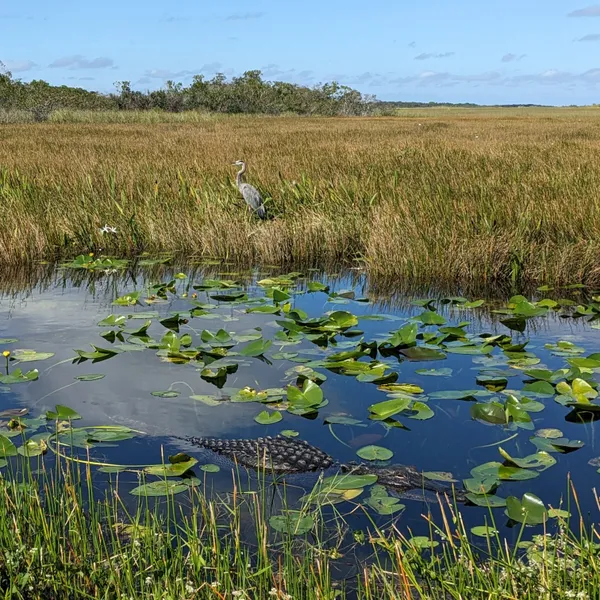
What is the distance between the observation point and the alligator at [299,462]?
268cm

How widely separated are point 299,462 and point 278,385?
99 cm

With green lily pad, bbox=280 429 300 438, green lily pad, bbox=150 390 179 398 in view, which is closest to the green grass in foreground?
green lily pad, bbox=280 429 300 438

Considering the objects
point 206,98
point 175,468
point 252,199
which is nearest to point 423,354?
point 175,468

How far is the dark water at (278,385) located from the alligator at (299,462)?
8 centimetres

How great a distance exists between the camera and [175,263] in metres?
6.83

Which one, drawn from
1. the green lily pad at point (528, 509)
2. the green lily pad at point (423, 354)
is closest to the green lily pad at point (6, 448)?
the green lily pad at point (528, 509)

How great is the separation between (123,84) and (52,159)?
118 ft

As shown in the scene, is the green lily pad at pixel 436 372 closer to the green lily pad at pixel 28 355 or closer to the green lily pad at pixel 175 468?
the green lily pad at pixel 175 468

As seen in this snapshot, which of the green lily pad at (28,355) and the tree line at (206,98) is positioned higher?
the tree line at (206,98)

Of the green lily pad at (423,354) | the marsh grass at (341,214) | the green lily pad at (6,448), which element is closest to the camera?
the green lily pad at (6,448)

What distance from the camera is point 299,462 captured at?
2.81 m

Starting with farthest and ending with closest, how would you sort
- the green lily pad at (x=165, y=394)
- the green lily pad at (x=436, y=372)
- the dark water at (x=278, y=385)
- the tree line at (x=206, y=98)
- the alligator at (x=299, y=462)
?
the tree line at (x=206, y=98) < the green lily pad at (x=436, y=372) < the green lily pad at (x=165, y=394) < the dark water at (x=278, y=385) < the alligator at (x=299, y=462)

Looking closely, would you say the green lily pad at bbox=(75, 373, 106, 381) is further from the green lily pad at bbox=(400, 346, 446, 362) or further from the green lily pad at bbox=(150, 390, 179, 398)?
the green lily pad at bbox=(400, 346, 446, 362)

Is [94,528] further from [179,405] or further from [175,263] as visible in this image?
[175,263]
